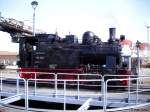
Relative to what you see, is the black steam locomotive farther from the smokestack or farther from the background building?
the background building

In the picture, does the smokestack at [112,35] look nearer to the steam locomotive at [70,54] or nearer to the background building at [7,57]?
the steam locomotive at [70,54]

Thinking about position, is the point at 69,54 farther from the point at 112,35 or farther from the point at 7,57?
the point at 7,57

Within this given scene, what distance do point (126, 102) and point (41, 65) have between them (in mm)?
10106

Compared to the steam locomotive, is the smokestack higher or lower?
higher

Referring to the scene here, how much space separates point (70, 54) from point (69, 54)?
0.07m

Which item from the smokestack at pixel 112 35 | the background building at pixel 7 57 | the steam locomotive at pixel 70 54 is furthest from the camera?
the background building at pixel 7 57

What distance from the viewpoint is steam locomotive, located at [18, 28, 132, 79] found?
18359 millimetres

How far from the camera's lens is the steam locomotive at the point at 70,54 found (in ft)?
60.2

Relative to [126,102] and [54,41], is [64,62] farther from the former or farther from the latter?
[126,102]

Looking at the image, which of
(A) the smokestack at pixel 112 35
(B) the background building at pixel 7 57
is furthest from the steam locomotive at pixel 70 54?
(B) the background building at pixel 7 57

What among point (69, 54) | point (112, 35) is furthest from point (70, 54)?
point (112, 35)

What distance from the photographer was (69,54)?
19.5m

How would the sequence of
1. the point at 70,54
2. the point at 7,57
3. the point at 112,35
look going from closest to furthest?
the point at 112,35 < the point at 70,54 < the point at 7,57

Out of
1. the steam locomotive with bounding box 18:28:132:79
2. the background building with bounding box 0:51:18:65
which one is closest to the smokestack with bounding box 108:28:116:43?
the steam locomotive with bounding box 18:28:132:79
